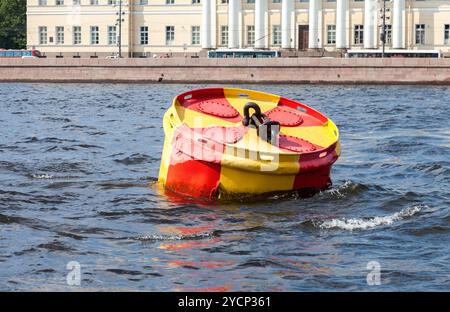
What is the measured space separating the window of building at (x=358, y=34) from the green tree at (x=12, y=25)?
25193mm

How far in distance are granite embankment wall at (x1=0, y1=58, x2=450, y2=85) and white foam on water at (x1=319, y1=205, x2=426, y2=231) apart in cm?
4679

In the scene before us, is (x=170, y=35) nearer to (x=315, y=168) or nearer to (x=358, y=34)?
(x=358, y=34)

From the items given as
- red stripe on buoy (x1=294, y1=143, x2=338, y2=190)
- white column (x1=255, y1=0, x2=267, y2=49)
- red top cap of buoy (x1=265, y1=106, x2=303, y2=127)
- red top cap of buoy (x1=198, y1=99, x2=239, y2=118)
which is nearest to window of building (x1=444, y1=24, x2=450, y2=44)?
white column (x1=255, y1=0, x2=267, y2=49)

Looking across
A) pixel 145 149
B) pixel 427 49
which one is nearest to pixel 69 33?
pixel 427 49

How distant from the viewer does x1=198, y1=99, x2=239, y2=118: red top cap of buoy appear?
15.4 meters

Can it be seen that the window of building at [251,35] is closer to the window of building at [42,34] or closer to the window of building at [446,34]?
the window of building at [446,34]

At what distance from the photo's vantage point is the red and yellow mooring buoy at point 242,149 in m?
13.4

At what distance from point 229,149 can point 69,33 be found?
6759cm

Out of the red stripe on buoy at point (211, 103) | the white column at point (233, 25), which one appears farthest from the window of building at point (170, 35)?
the red stripe on buoy at point (211, 103)

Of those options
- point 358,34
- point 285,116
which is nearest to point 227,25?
point 358,34

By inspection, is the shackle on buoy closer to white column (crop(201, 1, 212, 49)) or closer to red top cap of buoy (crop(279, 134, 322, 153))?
red top cap of buoy (crop(279, 134, 322, 153))

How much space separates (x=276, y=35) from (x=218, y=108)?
61.2 m

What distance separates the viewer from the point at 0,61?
66688mm
